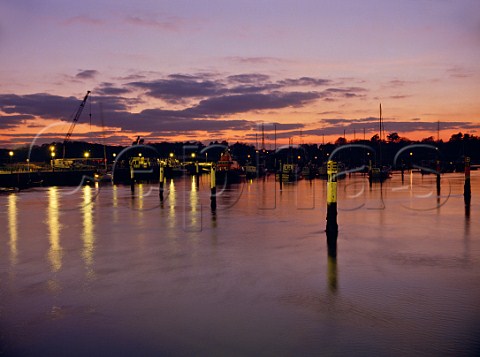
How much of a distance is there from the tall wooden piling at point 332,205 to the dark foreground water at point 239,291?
1.40 ft

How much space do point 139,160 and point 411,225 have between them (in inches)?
4969

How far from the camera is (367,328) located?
9133mm

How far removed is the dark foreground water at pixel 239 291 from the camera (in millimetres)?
8492

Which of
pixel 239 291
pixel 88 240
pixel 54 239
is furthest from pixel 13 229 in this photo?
pixel 239 291

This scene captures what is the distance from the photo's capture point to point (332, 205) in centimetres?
1839

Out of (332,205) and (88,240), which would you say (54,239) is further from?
(332,205)

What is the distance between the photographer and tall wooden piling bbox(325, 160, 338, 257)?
57.6 feet

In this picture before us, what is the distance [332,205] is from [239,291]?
25.1 ft

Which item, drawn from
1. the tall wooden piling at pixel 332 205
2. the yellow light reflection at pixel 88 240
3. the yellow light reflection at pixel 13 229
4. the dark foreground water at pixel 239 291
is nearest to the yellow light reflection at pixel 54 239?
the dark foreground water at pixel 239 291

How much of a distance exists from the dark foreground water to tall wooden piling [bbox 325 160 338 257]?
43 cm

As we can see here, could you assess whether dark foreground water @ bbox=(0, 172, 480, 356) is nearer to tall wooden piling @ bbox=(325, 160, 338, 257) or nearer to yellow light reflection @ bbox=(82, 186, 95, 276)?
yellow light reflection @ bbox=(82, 186, 95, 276)

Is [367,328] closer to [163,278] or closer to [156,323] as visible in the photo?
[156,323]

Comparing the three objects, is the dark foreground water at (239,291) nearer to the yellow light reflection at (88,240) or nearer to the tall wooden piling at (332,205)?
the yellow light reflection at (88,240)

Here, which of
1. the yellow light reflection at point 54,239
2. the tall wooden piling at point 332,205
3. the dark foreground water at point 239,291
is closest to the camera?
the dark foreground water at point 239,291
